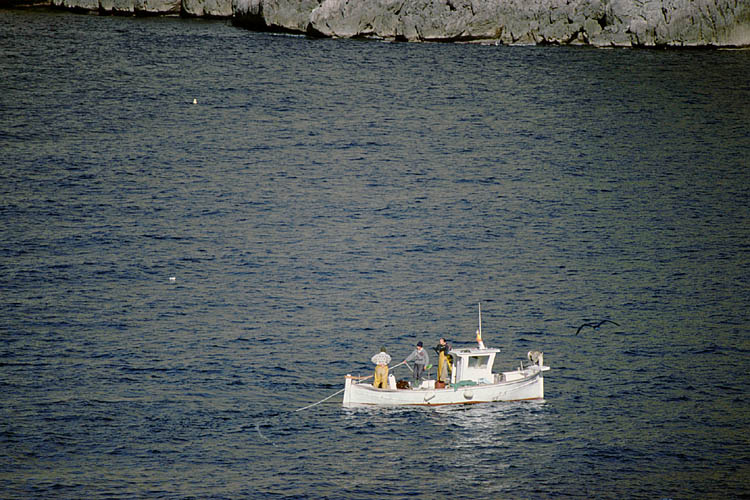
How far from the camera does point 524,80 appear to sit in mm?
116688

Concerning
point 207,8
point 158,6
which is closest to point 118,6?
point 158,6

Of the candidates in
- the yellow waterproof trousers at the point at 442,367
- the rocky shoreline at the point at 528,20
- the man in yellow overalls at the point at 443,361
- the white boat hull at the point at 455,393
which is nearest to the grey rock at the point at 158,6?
the rocky shoreline at the point at 528,20

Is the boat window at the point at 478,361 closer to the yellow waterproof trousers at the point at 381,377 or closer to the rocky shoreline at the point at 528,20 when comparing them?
the yellow waterproof trousers at the point at 381,377

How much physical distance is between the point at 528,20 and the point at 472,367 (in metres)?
93.8

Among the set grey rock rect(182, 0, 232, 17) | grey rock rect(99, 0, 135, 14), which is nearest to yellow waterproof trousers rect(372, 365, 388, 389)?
grey rock rect(182, 0, 232, 17)

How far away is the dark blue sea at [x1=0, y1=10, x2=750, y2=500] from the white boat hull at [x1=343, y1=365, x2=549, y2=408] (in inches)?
29.0

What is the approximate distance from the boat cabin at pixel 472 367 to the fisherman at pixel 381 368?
3.33 m

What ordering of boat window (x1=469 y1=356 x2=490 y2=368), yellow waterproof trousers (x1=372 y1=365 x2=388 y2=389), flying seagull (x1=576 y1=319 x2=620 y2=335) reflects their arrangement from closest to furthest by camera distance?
yellow waterproof trousers (x1=372 y1=365 x2=388 y2=389) < boat window (x1=469 y1=356 x2=490 y2=368) < flying seagull (x1=576 y1=319 x2=620 y2=335)

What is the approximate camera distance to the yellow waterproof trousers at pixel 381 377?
4409 cm

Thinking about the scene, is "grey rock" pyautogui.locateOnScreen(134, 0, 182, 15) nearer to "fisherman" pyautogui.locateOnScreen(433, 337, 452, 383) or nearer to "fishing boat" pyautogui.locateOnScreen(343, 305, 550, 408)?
"fishing boat" pyautogui.locateOnScreen(343, 305, 550, 408)

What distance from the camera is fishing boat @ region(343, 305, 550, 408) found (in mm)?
44406

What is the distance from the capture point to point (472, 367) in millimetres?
45594

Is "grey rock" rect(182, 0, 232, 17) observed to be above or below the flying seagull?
above

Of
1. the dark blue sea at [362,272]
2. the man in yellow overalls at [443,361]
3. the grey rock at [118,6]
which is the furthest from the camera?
the grey rock at [118,6]
